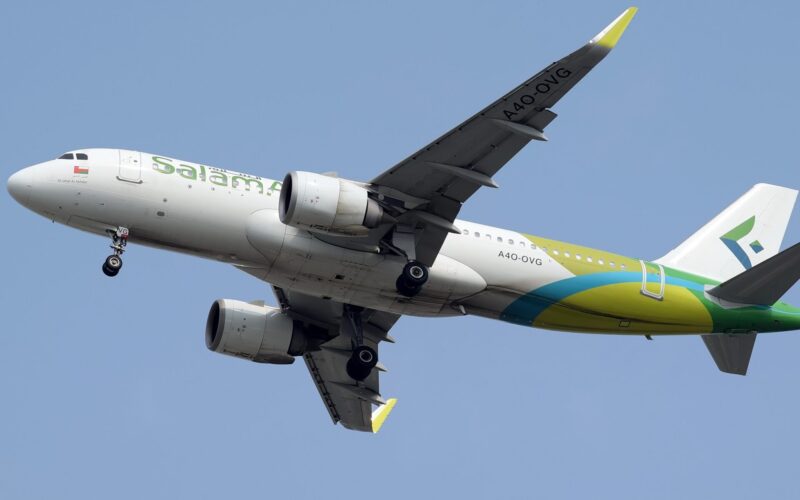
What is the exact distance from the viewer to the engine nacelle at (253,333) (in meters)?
49.8

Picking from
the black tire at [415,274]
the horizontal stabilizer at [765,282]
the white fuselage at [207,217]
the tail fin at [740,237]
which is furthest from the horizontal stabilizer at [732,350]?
the black tire at [415,274]

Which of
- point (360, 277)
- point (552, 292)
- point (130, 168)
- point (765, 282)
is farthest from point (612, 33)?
point (130, 168)

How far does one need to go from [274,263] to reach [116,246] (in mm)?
4753

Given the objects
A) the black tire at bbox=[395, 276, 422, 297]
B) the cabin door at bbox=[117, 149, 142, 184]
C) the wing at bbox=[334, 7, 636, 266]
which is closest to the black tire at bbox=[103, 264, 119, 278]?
the cabin door at bbox=[117, 149, 142, 184]

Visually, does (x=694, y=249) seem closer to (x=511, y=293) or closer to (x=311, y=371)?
(x=511, y=293)

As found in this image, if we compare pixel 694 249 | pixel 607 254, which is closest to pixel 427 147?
pixel 607 254

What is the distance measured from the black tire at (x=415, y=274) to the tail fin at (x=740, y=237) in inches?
414

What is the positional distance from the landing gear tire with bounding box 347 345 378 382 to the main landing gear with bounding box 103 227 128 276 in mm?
9239

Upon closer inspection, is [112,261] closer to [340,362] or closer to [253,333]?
[253,333]

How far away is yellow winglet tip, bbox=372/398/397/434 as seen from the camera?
52.8 meters

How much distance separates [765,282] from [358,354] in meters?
13.8

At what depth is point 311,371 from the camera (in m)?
52.6

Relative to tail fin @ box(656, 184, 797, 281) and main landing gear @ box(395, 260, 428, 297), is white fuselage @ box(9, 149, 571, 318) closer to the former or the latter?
main landing gear @ box(395, 260, 428, 297)

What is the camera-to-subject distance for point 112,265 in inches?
1681
